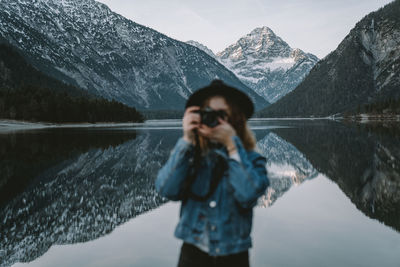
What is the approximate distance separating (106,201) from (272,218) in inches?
254

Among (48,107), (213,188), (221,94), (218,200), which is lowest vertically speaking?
(218,200)

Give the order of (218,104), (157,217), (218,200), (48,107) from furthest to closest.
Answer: (48,107) → (157,217) → (218,104) → (218,200)

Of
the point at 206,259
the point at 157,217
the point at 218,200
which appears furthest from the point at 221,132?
the point at 157,217

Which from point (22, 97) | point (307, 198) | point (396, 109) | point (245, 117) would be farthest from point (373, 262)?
point (396, 109)

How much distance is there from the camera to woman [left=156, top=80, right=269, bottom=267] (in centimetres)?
373

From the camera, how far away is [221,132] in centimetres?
382

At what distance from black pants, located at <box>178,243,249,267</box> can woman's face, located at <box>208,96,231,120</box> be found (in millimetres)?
1551

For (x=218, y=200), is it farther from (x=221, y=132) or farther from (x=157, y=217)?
(x=157, y=217)

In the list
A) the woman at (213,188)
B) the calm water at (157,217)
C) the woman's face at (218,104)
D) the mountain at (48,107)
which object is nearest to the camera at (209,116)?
the woman at (213,188)

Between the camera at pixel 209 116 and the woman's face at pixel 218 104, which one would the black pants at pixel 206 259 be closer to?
the camera at pixel 209 116

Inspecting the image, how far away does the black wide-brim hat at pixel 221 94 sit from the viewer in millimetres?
4133

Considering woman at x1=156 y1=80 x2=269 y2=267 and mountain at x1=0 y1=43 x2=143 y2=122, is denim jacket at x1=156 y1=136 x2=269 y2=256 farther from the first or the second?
mountain at x1=0 y1=43 x2=143 y2=122

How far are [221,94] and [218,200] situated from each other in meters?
1.23

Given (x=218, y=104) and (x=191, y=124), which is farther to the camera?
(x=218, y=104)
